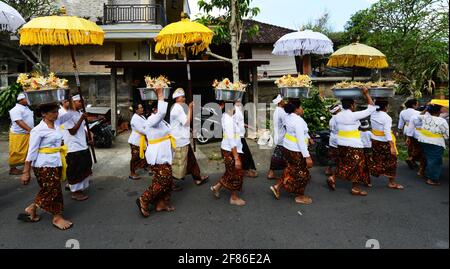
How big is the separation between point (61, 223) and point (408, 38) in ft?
38.5

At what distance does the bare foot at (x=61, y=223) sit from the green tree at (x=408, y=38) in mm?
10426

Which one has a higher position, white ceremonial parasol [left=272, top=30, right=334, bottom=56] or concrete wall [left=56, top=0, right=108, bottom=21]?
concrete wall [left=56, top=0, right=108, bottom=21]

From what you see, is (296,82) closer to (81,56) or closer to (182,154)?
(182,154)

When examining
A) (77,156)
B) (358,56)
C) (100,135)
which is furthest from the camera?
(100,135)

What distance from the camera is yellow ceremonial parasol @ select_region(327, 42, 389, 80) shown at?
283 inches

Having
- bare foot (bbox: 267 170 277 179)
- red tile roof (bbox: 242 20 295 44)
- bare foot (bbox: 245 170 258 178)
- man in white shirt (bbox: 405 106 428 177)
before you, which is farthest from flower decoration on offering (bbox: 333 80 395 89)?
red tile roof (bbox: 242 20 295 44)

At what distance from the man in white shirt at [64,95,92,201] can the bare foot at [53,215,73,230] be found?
1.04m

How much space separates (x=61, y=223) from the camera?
4.07 meters

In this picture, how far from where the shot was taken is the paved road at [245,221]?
12.1 feet

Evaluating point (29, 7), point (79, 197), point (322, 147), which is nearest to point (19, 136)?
point (79, 197)

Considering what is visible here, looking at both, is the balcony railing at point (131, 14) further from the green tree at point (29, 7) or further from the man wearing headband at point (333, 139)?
the man wearing headband at point (333, 139)

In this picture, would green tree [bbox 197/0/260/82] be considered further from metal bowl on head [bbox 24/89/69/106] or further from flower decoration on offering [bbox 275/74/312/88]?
metal bowl on head [bbox 24/89/69/106]

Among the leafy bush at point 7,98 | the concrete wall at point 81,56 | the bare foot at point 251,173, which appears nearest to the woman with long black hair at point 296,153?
the bare foot at point 251,173

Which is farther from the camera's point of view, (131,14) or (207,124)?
(131,14)
